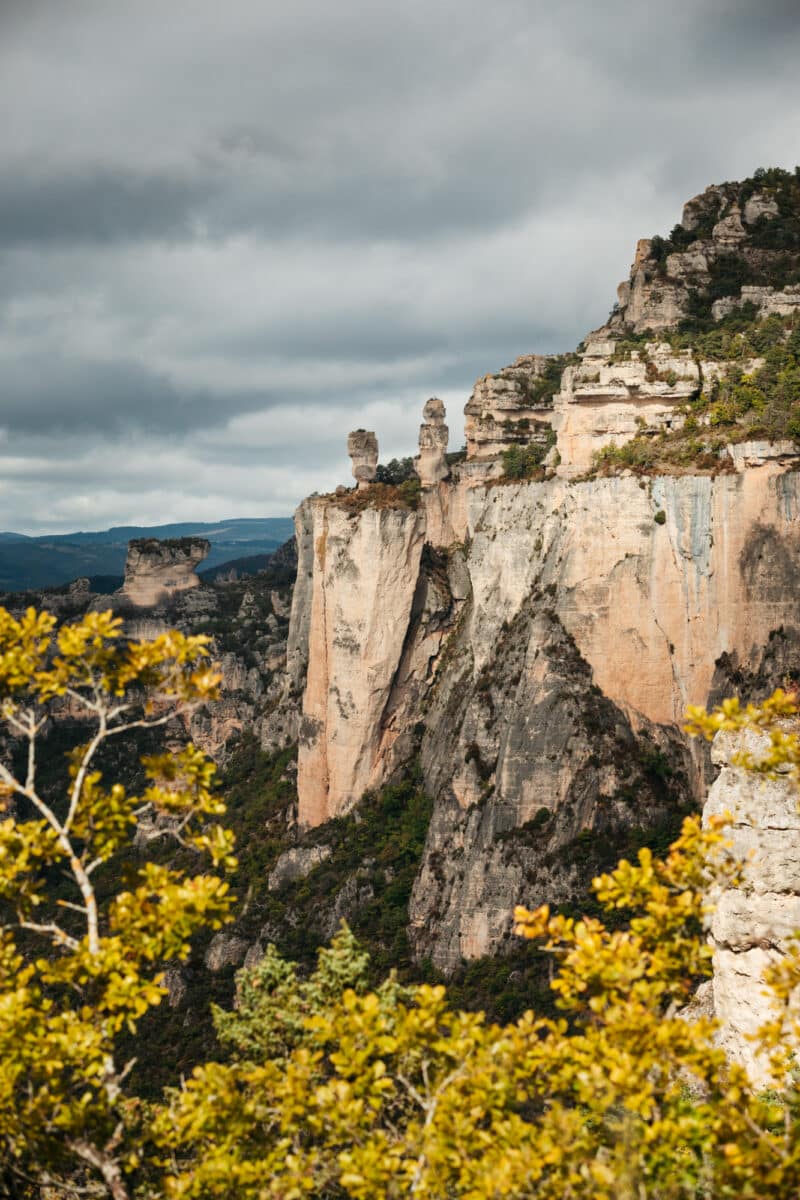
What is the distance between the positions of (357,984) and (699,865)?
486cm

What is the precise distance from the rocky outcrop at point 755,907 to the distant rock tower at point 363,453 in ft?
170

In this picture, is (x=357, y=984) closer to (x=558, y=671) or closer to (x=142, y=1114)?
(x=142, y=1114)

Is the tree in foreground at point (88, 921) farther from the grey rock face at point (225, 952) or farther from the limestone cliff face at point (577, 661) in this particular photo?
the grey rock face at point (225, 952)

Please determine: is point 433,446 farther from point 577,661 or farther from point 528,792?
point 528,792

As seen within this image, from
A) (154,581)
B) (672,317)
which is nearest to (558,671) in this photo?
(672,317)

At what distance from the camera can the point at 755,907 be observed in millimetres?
20188

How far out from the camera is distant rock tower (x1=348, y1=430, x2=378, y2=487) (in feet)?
231

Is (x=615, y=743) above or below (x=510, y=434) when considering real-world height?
below

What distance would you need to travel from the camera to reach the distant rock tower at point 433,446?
67438 mm

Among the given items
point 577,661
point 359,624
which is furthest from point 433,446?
point 577,661

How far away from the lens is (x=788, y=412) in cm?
4331

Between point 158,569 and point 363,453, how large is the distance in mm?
39568

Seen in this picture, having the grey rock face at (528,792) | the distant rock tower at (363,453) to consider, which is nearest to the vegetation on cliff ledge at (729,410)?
the grey rock face at (528,792)

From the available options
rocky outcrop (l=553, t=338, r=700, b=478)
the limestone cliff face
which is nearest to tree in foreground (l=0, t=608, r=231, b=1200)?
the limestone cliff face
